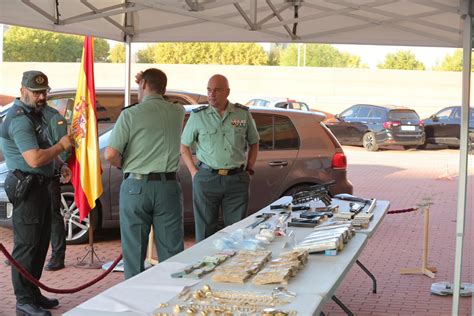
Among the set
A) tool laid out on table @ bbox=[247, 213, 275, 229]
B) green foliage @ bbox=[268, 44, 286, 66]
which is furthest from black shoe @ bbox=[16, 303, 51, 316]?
green foliage @ bbox=[268, 44, 286, 66]

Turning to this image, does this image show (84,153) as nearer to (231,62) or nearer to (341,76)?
(341,76)

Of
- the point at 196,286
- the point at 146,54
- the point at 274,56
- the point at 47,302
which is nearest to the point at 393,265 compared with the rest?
the point at 47,302

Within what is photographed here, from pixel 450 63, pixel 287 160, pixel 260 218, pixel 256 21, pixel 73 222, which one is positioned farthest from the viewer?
pixel 450 63

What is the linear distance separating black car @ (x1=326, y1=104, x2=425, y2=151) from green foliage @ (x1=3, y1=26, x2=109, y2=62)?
39.7m

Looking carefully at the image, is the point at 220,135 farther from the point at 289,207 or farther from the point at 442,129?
the point at 442,129

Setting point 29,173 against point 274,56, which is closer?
point 29,173

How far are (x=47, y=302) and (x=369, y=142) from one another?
21.4 meters

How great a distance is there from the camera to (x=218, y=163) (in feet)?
23.4

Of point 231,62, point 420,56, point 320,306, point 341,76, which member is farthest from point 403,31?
point 420,56

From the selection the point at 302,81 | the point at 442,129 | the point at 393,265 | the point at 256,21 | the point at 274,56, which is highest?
the point at 274,56

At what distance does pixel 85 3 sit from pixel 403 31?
318cm

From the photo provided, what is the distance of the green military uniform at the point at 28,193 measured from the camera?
596cm

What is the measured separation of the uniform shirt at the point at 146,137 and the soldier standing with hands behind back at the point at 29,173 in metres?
0.54

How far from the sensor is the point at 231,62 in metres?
68.9
